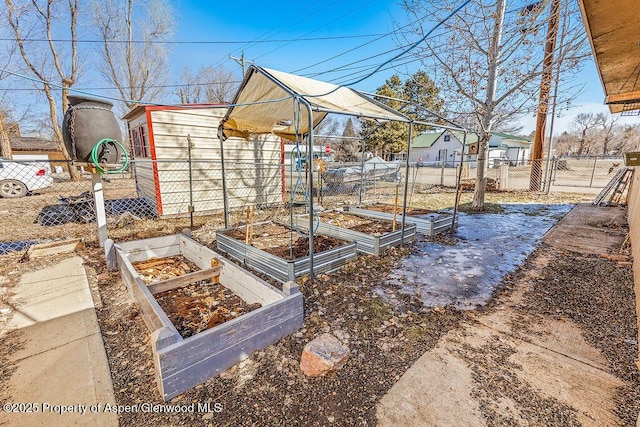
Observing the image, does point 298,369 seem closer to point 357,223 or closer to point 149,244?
point 149,244

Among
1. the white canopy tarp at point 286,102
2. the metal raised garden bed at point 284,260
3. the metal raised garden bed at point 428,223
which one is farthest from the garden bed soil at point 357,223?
the white canopy tarp at point 286,102

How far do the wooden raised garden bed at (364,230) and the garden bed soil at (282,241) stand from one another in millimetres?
199

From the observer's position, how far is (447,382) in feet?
5.98

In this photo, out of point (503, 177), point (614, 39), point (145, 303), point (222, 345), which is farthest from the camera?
point (503, 177)

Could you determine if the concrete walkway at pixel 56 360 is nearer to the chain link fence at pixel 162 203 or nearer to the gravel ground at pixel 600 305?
the chain link fence at pixel 162 203

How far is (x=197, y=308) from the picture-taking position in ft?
8.91

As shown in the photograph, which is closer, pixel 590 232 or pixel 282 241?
pixel 282 241

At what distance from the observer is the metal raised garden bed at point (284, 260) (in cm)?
331

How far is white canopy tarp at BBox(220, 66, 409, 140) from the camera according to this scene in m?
3.08

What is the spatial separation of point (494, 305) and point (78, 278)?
4.74 m

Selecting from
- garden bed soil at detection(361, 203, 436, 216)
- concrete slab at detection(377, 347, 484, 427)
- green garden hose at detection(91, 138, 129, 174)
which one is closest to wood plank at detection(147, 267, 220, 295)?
green garden hose at detection(91, 138, 129, 174)

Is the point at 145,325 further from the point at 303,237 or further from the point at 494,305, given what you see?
the point at 494,305

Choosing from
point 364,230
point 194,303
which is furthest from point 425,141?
point 194,303

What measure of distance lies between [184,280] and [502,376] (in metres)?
2.96
